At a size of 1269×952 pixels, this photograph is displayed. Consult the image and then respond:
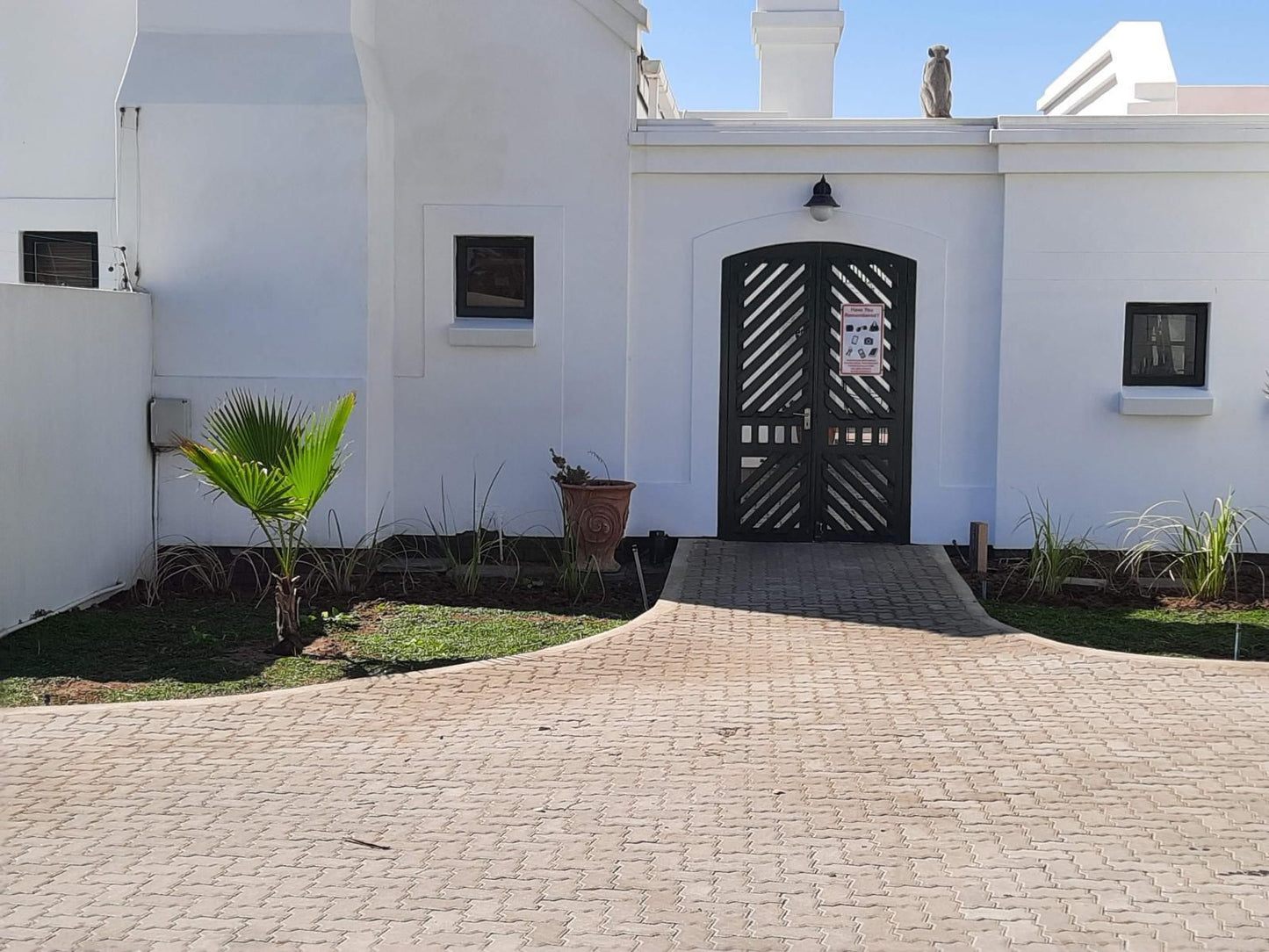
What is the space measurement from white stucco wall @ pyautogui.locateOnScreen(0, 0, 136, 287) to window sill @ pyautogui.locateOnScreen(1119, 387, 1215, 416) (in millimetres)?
9228

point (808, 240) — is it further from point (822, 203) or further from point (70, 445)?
point (70, 445)

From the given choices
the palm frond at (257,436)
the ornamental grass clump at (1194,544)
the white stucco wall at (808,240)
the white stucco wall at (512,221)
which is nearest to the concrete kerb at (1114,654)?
the ornamental grass clump at (1194,544)

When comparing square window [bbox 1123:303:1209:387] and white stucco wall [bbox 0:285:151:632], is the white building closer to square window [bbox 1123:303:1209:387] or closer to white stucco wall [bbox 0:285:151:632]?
square window [bbox 1123:303:1209:387]

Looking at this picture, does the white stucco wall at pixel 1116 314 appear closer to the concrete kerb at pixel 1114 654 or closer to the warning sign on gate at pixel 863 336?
the warning sign on gate at pixel 863 336

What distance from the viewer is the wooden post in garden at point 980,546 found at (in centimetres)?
1159

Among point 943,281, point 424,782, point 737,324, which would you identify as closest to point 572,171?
point 737,324

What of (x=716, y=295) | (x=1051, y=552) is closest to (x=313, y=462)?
(x=716, y=295)

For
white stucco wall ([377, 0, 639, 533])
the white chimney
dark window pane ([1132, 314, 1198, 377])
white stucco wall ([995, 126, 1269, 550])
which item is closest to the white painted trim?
white stucco wall ([377, 0, 639, 533])

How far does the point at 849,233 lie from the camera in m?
12.6

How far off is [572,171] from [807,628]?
4987 mm

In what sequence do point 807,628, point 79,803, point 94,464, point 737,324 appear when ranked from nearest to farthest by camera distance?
1. point 79,803
2. point 807,628
3. point 94,464
4. point 737,324

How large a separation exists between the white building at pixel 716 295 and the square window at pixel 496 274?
0.09ft

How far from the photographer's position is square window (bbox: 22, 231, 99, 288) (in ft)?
43.8

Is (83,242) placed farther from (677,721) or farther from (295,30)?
(677,721)
